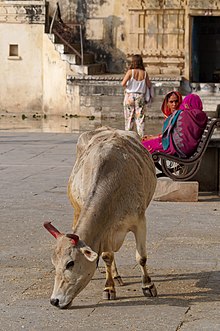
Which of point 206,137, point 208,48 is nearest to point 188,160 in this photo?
point 206,137

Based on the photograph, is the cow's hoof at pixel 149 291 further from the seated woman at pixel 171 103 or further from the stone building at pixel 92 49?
the stone building at pixel 92 49

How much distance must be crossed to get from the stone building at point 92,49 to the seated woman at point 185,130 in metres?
14.4

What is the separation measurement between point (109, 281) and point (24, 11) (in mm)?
20846

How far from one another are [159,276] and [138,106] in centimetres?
1019

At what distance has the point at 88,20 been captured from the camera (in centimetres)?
2992

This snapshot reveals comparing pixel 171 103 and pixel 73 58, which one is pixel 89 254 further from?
pixel 73 58

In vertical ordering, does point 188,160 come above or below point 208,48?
below

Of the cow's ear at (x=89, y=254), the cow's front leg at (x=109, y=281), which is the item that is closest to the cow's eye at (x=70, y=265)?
the cow's ear at (x=89, y=254)

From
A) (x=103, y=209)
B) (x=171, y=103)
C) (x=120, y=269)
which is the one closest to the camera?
(x=103, y=209)

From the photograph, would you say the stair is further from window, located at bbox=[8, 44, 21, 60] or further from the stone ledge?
the stone ledge

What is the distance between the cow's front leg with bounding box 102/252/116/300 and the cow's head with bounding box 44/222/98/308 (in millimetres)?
760

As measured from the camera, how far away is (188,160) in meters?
12.8

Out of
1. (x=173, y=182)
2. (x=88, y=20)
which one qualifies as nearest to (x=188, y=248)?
(x=173, y=182)

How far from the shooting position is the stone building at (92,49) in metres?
27.7
